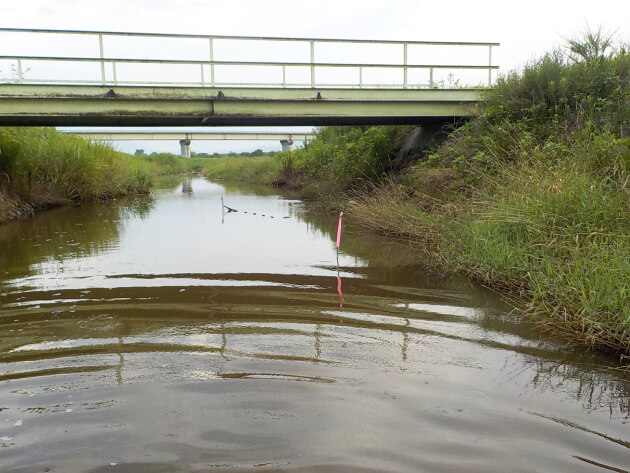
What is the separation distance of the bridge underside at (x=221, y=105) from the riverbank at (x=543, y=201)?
148 centimetres

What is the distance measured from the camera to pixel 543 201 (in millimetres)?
7422

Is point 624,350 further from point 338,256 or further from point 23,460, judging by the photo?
point 338,256

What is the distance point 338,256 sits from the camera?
9508mm

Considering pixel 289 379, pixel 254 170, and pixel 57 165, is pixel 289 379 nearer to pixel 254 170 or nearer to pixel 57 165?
pixel 57 165

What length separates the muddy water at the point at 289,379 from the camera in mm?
3123

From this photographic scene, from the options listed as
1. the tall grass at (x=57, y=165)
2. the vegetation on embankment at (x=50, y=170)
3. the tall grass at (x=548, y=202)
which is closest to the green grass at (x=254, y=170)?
the tall grass at (x=57, y=165)

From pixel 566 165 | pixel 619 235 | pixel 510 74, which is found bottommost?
pixel 619 235

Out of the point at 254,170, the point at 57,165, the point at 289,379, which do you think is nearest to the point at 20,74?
the point at 57,165

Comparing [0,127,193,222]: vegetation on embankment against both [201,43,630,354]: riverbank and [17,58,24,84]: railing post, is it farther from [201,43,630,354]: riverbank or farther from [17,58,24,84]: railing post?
[201,43,630,354]: riverbank

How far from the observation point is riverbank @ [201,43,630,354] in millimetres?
5270

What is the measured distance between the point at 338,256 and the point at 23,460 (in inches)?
271

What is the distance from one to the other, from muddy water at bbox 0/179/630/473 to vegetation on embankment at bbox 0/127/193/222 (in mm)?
10085

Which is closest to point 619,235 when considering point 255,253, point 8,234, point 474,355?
point 474,355

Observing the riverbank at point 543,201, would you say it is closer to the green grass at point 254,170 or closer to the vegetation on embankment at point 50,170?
the vegetation on embankment at point 50,170
